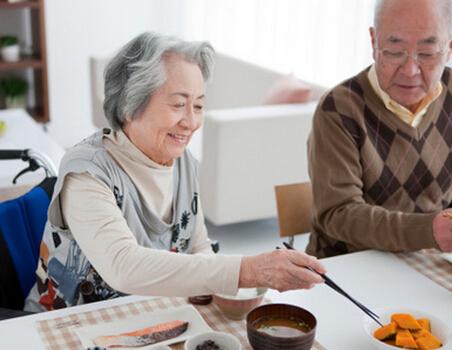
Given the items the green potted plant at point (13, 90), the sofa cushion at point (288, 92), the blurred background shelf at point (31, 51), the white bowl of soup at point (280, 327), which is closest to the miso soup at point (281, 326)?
the white bowl of soup at point (280, 327)

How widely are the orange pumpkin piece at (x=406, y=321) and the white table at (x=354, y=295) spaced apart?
0.24ft

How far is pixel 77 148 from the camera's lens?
5.17ft

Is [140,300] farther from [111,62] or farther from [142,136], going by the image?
[111,62]

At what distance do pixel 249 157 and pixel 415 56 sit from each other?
166cm

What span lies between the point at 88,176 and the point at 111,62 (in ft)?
0.85

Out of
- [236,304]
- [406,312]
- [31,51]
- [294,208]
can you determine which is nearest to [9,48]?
[31,51]

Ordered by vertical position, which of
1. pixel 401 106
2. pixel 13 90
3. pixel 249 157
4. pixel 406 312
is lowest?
pixel 13 90

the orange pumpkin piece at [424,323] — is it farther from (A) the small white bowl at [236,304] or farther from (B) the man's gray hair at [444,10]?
(B) the man's gray hair at [444,10]

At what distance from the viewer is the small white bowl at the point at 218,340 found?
1273mm

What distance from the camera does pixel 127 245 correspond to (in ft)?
4.61

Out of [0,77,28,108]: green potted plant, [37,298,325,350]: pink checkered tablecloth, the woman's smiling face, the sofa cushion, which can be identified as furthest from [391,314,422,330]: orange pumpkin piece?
[0,77,28,108]: green potted plant

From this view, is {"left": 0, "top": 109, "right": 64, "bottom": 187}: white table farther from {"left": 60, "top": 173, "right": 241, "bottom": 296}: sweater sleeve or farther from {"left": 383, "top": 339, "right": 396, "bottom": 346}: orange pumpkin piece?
{"left": 383, "top": 339, "right": 396, "bottom": 346}: orange pumpkin piece

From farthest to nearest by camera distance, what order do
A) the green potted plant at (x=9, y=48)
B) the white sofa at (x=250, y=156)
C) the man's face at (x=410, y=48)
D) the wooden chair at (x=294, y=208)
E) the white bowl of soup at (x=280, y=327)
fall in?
1. the green potted plant at (x=9, y=48)
2. the white sofa at (x=250, y=156)
3. the wooden chair at (x=294, y=208)
4. the man's face at (x=410, y=48)
5. the white bowl of soup at (x=280, y=327)

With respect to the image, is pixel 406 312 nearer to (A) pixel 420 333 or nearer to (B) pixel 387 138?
(A) pixel 420 333
